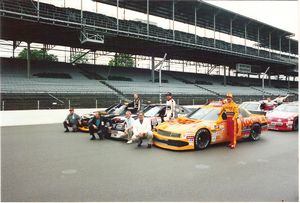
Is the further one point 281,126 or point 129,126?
point 281,126

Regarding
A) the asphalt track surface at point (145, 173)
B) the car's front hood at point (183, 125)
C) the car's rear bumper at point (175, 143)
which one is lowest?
the asphalt track surface at point (145, 173)

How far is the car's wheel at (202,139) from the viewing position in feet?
26.3

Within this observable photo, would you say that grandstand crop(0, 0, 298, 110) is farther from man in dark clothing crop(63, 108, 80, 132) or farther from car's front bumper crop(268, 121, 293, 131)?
car's front bumper crop(268, 121, 293, 131)

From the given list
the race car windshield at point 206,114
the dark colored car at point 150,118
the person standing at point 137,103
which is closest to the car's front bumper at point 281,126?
the dark colored car at point 150,118

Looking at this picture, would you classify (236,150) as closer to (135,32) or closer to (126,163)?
(126,163)

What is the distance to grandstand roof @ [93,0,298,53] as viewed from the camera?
30.5 m

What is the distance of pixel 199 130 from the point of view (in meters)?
8.05

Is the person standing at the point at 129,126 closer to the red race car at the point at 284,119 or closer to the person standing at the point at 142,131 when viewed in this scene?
the person standing at the point at 142,131

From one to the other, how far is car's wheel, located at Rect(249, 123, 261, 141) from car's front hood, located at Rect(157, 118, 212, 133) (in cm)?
225

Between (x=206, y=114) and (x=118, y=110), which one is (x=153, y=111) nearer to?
(x=118, y=110)

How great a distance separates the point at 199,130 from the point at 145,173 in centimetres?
299

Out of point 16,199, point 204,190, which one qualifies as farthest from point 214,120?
point 16,199

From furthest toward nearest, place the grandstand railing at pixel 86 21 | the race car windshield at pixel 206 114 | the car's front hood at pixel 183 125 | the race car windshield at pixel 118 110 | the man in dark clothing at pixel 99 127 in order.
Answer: the grandstand railing at pixel 86 21 → the race car windshield at pixel 118 110 → the man in dark clothing at pixel 99 127 → the race car windshield at pixel 206 114 → the car's front hood at pixel 183 125

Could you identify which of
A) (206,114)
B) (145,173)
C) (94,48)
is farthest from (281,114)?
(94,48)
